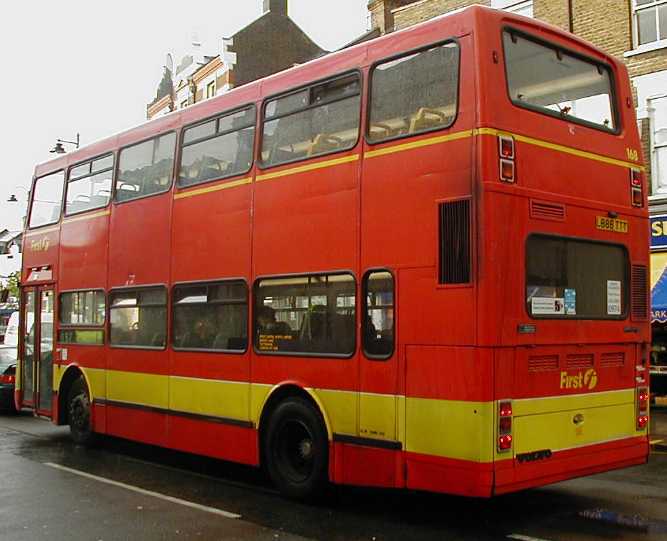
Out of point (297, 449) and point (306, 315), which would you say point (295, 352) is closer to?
point (306, 315)

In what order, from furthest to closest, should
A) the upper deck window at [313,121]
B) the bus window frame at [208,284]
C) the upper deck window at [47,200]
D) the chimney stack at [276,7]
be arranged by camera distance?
the chimney stack at [276,7], the upper deck window at [47,200], the bus window frame at [208,284], the upper deck window at [313,121]

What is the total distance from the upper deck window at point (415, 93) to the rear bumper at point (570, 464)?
2.88m

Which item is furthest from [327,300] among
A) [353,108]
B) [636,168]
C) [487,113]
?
[636,168]

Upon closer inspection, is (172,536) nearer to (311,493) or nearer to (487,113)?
(311,493)

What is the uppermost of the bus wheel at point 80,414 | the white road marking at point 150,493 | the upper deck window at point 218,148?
the upper deck window at point 218,148

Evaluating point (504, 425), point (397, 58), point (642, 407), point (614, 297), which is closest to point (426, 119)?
point (397, 58)

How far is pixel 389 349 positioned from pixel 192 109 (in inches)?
179

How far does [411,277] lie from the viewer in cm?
706

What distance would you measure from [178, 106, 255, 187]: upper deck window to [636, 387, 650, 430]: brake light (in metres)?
4.63

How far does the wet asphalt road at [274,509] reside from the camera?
6.94 meters

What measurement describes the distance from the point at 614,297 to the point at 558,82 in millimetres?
2073

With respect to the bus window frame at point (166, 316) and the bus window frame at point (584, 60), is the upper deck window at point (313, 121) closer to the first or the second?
the bus window frame at point (584, 60)

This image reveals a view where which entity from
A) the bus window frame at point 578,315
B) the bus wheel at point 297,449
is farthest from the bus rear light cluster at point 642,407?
the bus wheel at point 297,449

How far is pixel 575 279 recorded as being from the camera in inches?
290
